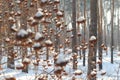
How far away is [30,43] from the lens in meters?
2.21

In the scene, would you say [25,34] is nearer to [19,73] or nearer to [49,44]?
[49,44]

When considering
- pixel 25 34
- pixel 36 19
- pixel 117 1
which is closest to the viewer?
pixel 25 34

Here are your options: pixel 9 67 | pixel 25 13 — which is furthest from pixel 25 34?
pixel 9 67

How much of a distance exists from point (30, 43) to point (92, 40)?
0.75 metres

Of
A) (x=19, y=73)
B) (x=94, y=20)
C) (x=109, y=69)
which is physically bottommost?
(x=109, y=69)

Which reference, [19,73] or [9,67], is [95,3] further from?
[9,67]

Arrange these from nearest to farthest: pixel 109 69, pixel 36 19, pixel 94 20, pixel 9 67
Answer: pixel 36 19, pixel 94 20, pixel 9 67, pixel 109 69

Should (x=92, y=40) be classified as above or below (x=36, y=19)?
below

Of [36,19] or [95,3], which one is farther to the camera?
[95,3]

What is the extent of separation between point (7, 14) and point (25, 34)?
169 centimetres

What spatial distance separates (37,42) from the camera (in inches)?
77.7

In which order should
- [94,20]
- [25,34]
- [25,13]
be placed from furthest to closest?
[94,20] < [25,13] < [25,34]

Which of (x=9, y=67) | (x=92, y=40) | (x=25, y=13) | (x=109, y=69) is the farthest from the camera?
(x=109, y=69)

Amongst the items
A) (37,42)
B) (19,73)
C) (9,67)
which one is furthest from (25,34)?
(9,67)
